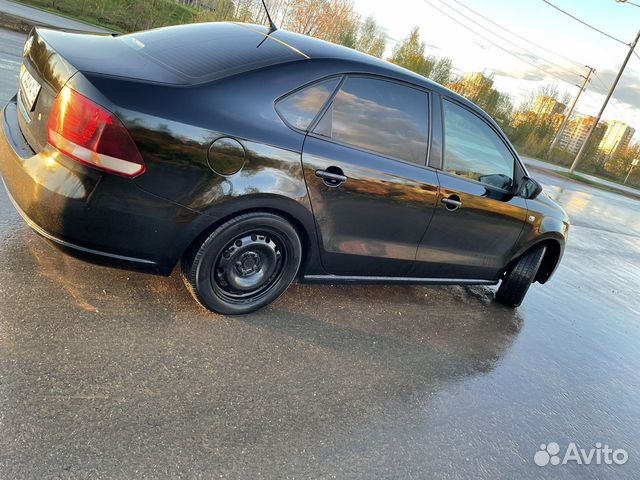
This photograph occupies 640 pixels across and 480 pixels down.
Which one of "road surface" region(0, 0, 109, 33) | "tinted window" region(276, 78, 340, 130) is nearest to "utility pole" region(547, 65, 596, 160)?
"road surface" region(0, 0, 109, 33)

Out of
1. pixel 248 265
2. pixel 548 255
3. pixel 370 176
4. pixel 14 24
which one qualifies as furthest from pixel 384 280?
pixel 14 24

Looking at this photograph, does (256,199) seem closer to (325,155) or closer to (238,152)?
(238,152)

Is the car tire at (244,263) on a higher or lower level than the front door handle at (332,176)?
lower

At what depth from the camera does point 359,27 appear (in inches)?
1984

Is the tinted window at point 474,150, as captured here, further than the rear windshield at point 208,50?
Yes

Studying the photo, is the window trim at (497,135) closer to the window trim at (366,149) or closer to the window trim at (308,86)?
the window trim at (366,149)

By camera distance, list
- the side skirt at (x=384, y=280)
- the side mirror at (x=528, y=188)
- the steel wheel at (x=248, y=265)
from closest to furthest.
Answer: the steel wheel at (x=248, y=265)
the side skirt at (x=384, y=280)
the side mirror at (x=528, y=188)

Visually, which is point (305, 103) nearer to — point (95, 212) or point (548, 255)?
point (95, 212)

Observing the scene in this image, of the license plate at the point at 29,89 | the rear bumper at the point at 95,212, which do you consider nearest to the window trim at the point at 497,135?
the rear bumper at the point at 95,212

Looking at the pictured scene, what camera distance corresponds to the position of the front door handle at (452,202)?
11.9 feet

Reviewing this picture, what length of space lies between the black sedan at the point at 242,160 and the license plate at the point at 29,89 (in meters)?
0.02

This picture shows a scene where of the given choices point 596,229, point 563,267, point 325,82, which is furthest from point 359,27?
point 325,82

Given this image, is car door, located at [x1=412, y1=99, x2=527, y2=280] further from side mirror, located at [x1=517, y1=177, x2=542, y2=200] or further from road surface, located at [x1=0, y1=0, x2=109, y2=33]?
road surface, located at [x1=0, y1=0, x2=109, y2=33]

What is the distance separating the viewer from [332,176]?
2980mm
